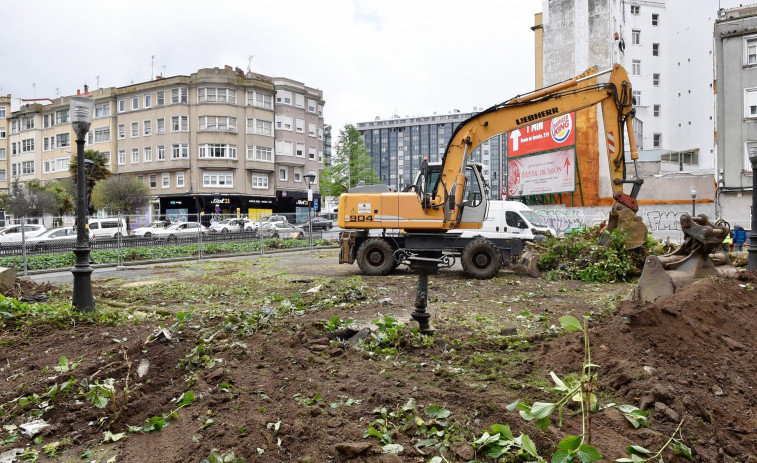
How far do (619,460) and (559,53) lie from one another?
41.7m

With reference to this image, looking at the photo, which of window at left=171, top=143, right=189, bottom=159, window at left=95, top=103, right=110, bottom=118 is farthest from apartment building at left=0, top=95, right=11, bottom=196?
window at left=171, top=143, right=189, bottom=159

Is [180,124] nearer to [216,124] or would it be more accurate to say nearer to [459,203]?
[216,124]

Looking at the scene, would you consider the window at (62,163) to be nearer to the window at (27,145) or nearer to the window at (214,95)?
the window at (27,145)

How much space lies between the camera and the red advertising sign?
3462 centimetres

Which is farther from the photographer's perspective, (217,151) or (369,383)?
(217,151)

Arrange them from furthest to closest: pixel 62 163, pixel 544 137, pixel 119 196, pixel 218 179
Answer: pixel 62 163 → pixel 218 179 → pixel 119 196 → pixel 544 137

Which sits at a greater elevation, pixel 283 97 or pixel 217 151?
pixel 283 97

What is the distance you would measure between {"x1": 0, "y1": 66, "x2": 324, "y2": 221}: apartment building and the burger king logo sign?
30.5 m

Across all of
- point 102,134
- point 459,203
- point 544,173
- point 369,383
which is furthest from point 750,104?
point 102,134

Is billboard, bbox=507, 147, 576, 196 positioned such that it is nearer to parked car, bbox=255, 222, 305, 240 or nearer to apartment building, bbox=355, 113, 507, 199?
parked car, bbox=255, 222, 305, 240

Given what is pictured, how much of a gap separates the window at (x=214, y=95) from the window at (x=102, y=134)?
1228 centimetres

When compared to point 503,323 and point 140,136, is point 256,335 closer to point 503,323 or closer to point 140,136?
point 503,323

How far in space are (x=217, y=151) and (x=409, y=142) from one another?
386 feet

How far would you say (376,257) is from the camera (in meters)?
15.0
